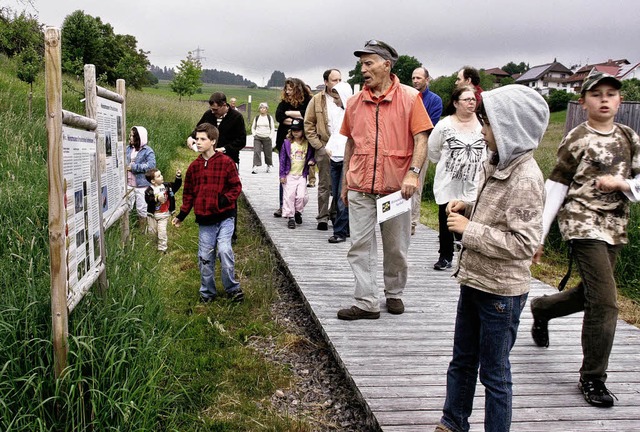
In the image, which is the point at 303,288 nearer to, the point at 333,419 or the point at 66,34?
the point at 333,419

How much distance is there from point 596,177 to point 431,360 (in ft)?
5.40

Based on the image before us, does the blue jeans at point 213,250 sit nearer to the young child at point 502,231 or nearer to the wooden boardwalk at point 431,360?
the wooden boardwalk at point 431,360

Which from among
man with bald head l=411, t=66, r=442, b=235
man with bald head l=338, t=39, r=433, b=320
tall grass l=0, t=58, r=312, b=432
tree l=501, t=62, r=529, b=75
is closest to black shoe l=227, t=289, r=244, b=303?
tall grass l=0, t=58, r=312, b=432

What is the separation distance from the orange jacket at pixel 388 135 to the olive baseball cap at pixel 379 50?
21 centimetres

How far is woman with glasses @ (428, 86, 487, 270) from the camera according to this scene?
614 cm

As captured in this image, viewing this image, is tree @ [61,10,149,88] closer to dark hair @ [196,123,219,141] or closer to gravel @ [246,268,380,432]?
dark hair @ [196,123,219,141]

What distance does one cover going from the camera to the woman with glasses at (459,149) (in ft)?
20.2

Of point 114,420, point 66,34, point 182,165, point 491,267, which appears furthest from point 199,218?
point 66,34

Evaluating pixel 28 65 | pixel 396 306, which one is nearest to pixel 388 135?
pixel 396 306

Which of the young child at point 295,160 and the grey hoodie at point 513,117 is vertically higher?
the grey hoodie at point 513,117

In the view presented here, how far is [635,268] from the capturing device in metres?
7.02

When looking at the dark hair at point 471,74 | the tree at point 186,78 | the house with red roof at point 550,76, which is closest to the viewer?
the dark hair at point 471,74

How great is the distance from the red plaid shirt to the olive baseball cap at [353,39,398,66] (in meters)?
1.70

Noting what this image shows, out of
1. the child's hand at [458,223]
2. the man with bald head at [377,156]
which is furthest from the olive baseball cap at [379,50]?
the child's hand at [458,223]
